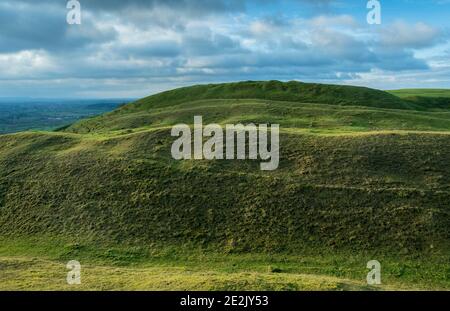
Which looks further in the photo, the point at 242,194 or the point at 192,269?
the point at 242,194

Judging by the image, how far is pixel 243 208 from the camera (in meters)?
33.7

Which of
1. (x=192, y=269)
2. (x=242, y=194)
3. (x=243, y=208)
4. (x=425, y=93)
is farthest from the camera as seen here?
(x=425, y=93)

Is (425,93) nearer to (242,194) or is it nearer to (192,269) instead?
(242,194)

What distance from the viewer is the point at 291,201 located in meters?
33.8

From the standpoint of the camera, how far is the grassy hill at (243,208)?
28.4 metres

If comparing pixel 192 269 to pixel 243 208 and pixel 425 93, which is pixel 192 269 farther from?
pixel 425 93

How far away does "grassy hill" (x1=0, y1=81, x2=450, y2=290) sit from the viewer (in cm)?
2842

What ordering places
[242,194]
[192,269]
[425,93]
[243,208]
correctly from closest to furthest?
[192,269], [243,208], [242,194], [425,93]

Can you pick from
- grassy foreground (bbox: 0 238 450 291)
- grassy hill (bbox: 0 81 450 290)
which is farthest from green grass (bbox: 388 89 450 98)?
grassy foreground (bbox: 0 238 450 291)

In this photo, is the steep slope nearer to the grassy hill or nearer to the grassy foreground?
the grassy hill

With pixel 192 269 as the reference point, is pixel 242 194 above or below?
above

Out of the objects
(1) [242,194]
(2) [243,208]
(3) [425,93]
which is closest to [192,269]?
(2) [243,208]

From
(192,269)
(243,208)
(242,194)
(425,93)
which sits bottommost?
(192,269)

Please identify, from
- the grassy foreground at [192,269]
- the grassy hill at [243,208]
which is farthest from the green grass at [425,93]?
the grassy foreground at [192,269]
